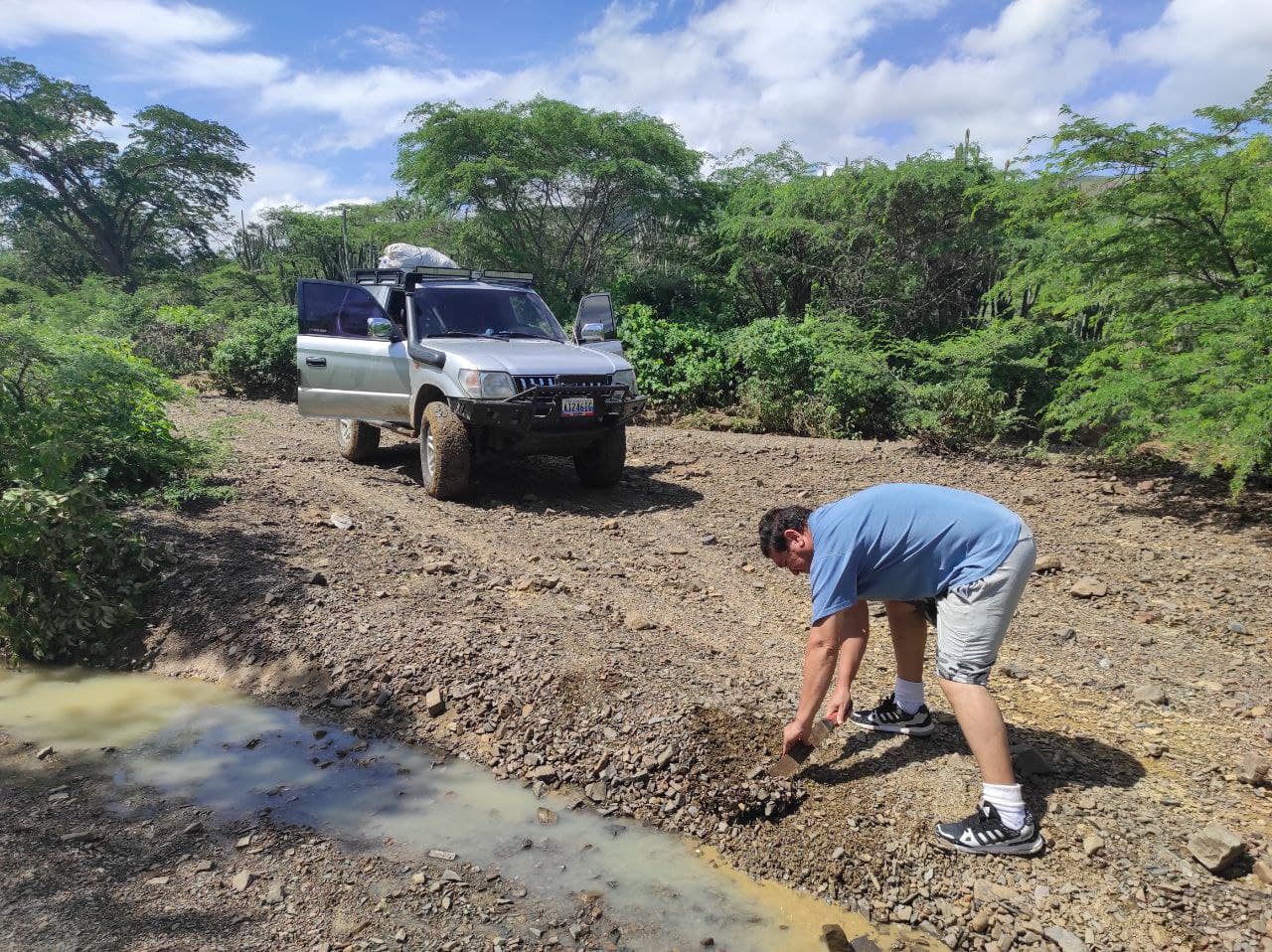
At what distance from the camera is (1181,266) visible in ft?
24.0

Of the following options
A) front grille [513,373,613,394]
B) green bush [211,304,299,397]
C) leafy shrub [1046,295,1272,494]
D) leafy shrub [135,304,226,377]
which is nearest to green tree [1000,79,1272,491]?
leafy shrub [1046,295,1272,494]

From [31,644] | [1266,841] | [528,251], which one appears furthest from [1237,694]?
[528,251]

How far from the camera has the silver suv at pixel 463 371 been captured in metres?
6.87

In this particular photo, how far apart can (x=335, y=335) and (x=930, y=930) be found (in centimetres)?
695

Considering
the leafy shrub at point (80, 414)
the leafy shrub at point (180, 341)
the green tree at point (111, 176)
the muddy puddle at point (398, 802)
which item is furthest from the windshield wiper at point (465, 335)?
the green tree at point (111, 176)

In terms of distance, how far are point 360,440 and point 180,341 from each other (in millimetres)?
9464

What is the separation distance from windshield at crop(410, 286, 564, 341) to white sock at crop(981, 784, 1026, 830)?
5896mm

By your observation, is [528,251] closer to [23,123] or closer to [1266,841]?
[1266,841]

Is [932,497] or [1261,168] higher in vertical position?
[1261,168]

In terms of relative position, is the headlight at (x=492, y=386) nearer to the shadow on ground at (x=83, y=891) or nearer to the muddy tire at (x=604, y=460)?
the muddy tire at (x=604, y=460)

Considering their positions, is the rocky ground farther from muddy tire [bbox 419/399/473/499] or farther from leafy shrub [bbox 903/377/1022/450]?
leafy shrub [bbox 903/377/1022/450]

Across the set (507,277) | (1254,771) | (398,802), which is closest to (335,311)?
(507,277)

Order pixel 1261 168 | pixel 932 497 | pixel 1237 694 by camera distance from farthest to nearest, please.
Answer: pixel 1261 168, pixel 1237 694, pixel 932 497

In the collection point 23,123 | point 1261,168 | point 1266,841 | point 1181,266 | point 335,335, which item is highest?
point 23,123
